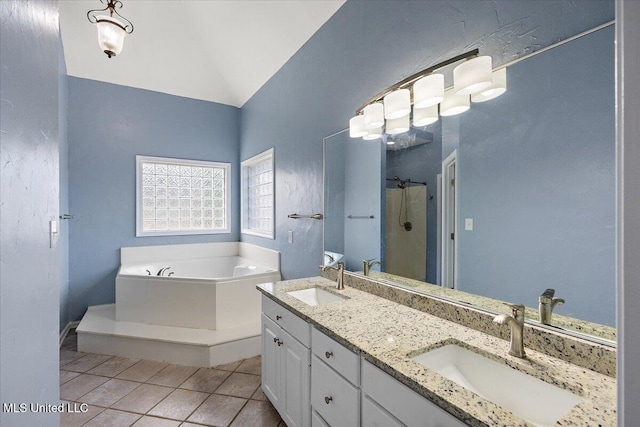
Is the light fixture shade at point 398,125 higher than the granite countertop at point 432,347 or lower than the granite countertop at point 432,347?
higher

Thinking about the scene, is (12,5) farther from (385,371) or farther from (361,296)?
(361,296)

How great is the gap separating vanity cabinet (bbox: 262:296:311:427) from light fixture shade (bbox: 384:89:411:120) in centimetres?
123

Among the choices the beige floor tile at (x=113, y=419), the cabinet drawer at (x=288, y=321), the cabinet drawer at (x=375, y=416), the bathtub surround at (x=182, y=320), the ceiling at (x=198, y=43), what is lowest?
the beige floor tile at (x=113, y=419)

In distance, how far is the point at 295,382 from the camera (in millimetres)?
1585

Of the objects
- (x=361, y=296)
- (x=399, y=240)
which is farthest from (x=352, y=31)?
(x=361, y=296)

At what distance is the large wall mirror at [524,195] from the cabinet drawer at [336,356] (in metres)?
0.59

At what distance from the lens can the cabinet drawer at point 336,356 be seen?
113 centimetres

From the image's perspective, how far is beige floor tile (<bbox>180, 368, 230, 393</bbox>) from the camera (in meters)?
2.28

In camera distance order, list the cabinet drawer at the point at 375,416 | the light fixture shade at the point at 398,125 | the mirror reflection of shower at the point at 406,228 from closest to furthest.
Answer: the cabinet drawer at the point at 375,416 → the mirror reflection of shower at the point at 406,228 → the light fixture shade at the point at 398,125

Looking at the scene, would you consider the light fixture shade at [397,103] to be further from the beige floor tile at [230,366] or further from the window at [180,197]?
the window at [180,197]

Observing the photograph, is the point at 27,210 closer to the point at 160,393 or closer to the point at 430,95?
the point at 430,95

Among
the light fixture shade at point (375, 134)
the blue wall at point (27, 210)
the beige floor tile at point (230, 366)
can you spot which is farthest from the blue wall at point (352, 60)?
the blue wall at point (27, 210)

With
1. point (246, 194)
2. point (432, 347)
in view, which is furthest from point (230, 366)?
point (246, 194)

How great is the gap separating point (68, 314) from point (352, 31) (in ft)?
13.8
